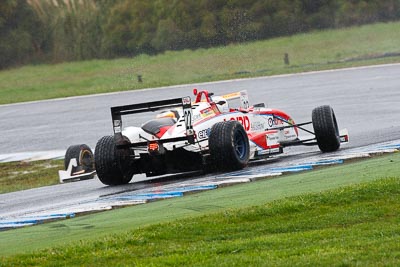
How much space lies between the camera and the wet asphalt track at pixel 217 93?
16047 millimetres

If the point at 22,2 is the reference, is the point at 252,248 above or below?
below

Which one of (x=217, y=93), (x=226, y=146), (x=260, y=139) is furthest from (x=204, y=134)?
(x=217, y=93)

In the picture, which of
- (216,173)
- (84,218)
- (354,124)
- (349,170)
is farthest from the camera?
(354,124)

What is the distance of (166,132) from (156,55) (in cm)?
3542

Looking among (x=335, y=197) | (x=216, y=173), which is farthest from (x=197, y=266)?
(x=216, y=173)

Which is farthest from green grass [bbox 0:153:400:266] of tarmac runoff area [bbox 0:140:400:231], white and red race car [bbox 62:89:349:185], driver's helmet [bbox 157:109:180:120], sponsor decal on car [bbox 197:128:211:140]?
driver's helmet [bbox 157:109:180:120]

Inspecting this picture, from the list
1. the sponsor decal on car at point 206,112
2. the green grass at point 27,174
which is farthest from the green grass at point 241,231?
the green grass at point 27,174

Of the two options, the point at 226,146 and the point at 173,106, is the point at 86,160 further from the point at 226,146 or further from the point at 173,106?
the point at 226,146

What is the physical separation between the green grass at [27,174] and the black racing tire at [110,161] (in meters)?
3.28

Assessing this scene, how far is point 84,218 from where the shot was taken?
11.2 meters

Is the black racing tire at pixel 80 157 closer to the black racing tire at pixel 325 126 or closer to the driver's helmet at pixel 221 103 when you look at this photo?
the driver's helmet at pixel 221 103

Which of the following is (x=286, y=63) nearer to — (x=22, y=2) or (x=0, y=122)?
(x=22, y=2)

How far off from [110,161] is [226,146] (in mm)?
1864

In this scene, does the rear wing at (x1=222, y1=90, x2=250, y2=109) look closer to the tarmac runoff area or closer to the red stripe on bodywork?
the red stripe on bodywork
